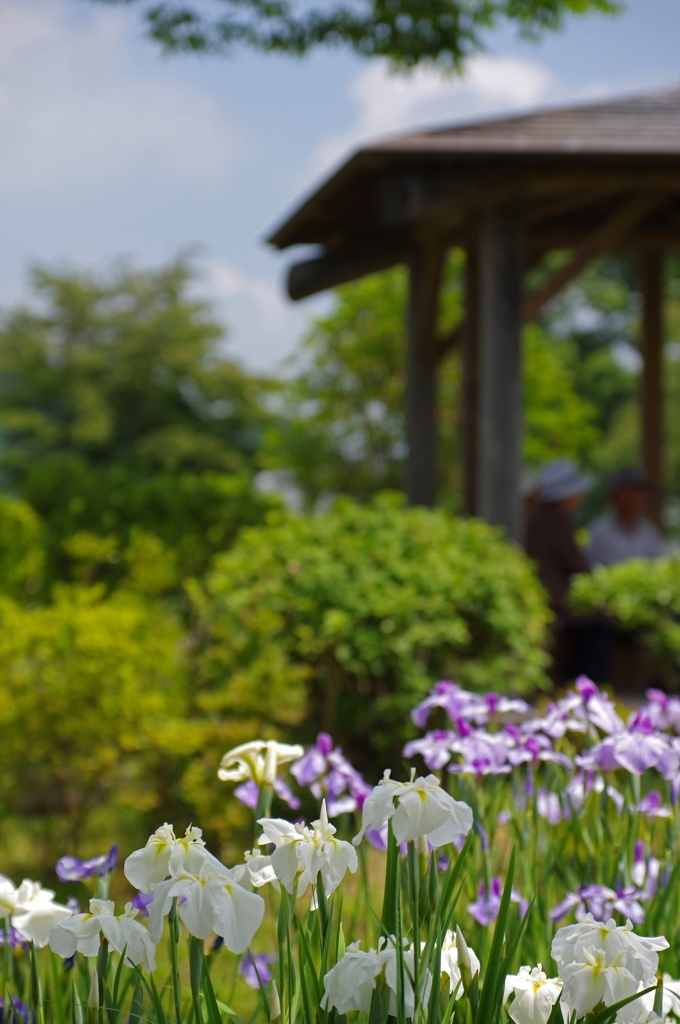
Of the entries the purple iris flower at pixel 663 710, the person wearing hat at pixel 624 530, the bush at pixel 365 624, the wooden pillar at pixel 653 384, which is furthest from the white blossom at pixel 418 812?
the wooden pillar at pixel 653 384

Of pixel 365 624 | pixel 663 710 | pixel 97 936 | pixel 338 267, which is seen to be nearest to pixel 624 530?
pixel 338 267

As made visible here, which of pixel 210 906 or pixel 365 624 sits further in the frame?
pixel 365 624

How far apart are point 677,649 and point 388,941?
154 inches

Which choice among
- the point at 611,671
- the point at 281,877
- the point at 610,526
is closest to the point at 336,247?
the point at 610,526

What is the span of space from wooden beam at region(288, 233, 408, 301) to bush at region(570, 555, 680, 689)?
2.78 metres

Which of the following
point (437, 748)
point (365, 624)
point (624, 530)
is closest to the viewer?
point (437, 748)

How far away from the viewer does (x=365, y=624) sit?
13.0 ft

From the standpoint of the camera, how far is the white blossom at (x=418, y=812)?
3.63ft

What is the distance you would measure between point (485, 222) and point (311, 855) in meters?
4.66

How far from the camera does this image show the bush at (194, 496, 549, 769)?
3885 mm

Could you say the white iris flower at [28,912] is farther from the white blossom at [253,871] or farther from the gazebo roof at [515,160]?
the gazebo roof at [515,160]

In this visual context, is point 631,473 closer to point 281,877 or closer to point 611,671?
point 611,671

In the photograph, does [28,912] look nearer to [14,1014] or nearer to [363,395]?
[14,1014]

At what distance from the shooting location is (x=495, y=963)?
1.16m
